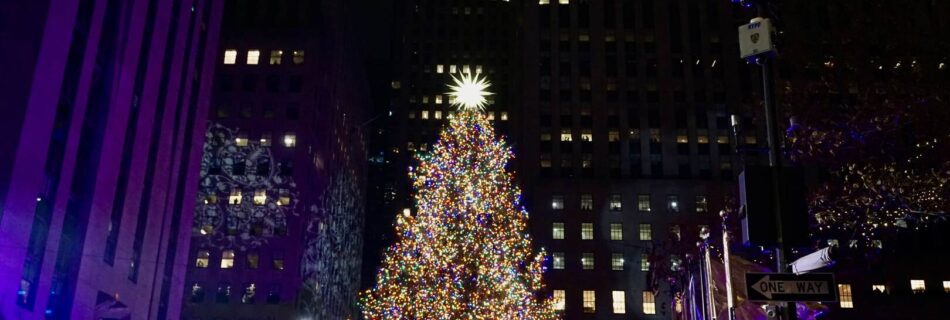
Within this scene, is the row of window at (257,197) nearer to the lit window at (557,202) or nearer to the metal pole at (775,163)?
the lit window at (557,202)

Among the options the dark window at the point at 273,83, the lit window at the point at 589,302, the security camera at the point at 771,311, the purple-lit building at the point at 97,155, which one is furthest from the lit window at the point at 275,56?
the security camera at the point at 771,311

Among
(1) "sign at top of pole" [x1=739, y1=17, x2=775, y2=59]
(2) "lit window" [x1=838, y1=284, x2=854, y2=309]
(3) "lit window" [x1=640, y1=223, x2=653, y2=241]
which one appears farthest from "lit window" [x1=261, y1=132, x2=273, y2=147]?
(1) "sign at top of pole" [x1=739, y1=17, x2=775, y2=59]

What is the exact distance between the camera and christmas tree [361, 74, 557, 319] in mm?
33906

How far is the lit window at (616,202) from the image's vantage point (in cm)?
7975

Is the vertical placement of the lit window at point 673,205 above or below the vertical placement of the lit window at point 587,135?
below

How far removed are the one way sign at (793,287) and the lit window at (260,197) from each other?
76.4 m

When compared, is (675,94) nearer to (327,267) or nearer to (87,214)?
(327,267)

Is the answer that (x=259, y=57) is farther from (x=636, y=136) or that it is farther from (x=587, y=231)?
(x=636, y=136)

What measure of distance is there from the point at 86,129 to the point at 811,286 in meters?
31.9

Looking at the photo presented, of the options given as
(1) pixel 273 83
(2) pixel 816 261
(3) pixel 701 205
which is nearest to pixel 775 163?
(2) pixel 816 261

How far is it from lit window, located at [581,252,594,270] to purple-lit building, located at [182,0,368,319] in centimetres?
2859

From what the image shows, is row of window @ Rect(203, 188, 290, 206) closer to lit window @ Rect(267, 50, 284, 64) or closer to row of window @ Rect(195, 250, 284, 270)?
row of window @ Rect(195, 250, 284, 270)

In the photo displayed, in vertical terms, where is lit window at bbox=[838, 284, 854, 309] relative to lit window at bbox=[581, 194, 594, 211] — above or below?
below

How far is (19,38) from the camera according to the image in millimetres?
28406
